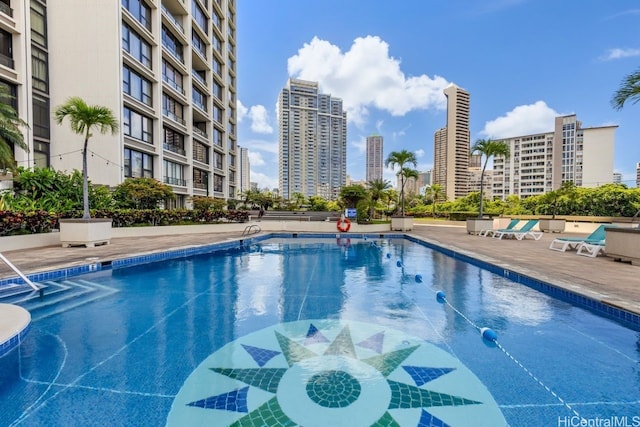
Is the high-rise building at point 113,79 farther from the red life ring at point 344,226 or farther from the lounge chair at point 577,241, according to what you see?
the lounge chair at point 577,241

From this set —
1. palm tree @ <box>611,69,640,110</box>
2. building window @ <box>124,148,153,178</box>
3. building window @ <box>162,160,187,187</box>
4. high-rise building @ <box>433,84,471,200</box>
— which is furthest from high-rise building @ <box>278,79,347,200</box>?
palm tree @ <box>611,69,640,110</box>

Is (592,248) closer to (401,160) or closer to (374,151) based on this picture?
(401,160)

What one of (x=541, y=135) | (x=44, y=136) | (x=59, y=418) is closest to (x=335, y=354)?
(x=59, y=418)

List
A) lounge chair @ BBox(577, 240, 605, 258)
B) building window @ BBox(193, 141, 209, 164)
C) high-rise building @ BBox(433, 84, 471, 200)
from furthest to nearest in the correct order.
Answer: high-rise building @ BBox(433, 84, 471, 200)
building window @ BBox(193, 141, 209, 164)
lounge chair @ BBox(577, 240, 605, 258)

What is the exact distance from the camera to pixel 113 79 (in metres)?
16.6

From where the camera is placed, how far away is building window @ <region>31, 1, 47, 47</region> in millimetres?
15633

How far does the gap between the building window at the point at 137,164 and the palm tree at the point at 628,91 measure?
22541 millimetres

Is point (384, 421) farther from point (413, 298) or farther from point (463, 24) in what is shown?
point (463, 24)

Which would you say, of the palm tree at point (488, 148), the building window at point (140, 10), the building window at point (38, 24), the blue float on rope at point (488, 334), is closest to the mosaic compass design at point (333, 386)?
the blue float on rope at point (488, 334)

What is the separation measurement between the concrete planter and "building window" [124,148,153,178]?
22977 mm

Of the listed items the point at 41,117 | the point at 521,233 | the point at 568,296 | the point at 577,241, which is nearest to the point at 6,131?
the point at 41,117

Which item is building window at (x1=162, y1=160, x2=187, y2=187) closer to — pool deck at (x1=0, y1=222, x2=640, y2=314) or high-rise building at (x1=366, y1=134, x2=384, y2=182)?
pool deck at (x1=0, y1=222, x2=640, y2=314)

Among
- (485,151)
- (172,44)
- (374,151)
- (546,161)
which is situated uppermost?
(374,151)

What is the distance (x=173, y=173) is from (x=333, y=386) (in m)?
23.8
